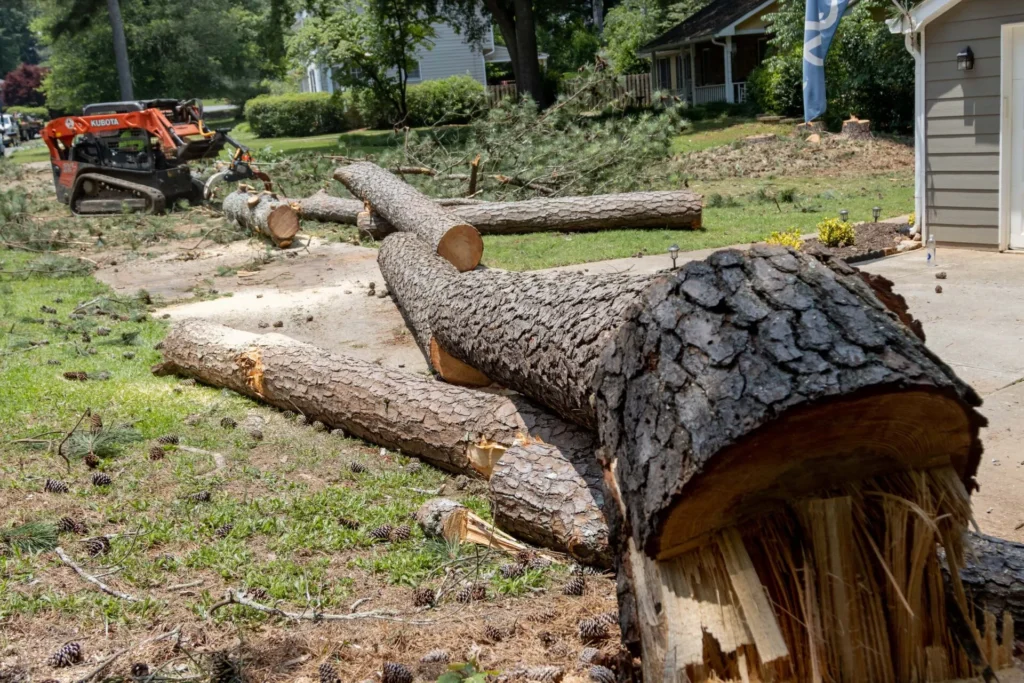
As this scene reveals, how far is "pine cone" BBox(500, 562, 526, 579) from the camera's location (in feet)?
13.7

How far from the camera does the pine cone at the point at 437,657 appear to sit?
3389 millimetres

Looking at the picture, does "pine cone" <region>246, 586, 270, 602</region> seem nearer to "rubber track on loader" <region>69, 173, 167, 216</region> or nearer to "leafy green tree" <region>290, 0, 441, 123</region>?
"rubber track on loader" <region>69, 173, 167, 216</region>

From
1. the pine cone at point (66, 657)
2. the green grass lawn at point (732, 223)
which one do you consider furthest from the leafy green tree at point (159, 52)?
the pine cone at point (66, 657)

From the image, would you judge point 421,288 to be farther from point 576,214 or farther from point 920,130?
point 920,130

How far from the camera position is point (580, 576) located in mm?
4117

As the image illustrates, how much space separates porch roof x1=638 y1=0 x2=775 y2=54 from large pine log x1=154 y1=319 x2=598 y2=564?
30.0 meters

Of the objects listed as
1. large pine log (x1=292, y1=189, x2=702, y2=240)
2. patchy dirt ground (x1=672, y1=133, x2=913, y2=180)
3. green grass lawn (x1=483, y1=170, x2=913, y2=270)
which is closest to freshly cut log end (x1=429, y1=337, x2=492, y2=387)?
green grass lawn (x1=483, y1=170, x2=913, y2=270)

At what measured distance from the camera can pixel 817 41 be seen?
1209cm

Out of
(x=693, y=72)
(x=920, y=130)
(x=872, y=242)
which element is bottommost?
(x=872, y=242)

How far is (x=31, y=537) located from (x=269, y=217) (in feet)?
31.1

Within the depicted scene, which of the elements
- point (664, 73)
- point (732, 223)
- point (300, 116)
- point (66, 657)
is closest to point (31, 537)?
point (66, 657)

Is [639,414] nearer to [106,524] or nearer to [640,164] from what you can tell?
[106,524]

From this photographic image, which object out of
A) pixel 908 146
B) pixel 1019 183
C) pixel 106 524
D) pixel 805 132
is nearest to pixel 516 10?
pixel 805 132

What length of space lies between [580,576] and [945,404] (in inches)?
77.8
